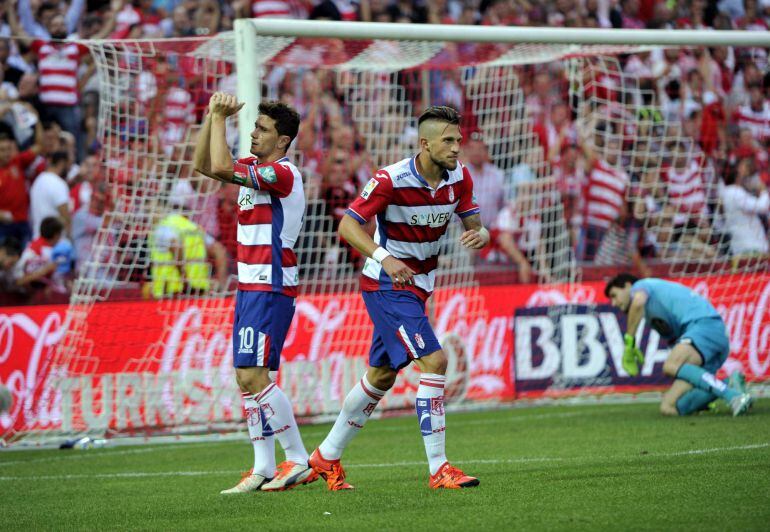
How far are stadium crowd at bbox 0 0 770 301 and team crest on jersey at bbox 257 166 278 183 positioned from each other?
602 cm

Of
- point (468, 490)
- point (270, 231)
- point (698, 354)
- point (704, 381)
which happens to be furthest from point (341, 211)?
point (468, 490)

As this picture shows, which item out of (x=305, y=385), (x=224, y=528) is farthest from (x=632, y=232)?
(x=224, y=528)

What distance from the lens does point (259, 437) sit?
7.68 meters

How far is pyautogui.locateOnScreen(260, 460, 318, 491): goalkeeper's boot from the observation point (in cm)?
761

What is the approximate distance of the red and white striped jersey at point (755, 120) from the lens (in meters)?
15.5

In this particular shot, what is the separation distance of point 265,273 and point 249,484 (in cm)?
137

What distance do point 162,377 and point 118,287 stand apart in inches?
41.8

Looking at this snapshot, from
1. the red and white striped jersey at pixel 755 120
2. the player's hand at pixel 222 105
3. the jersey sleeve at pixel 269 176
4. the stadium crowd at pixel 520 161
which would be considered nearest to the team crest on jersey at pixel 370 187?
the jersey sleeve at pixel 269 176

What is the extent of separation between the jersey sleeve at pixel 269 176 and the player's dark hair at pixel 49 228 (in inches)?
276

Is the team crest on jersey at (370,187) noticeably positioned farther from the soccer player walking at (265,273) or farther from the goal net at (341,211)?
the goal net at (341,211)

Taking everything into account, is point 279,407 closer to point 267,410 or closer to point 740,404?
point 267,410

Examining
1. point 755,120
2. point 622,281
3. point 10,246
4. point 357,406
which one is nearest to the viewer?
point 357,406

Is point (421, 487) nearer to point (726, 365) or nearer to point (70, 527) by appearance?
point (70, 527)

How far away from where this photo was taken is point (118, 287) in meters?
12.2
